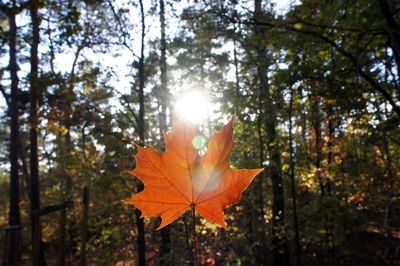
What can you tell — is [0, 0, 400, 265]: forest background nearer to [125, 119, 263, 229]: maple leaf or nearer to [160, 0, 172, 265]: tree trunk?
[160, 0, 172, 265]: tree trunk

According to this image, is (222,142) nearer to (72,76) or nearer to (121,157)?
(121,157)

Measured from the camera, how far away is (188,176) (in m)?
1.00

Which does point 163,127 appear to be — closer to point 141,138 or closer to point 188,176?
point 141,138

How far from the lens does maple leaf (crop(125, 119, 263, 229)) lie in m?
0.93

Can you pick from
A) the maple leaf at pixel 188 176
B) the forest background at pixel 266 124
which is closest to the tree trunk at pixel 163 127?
the forest background at pixel 266 124

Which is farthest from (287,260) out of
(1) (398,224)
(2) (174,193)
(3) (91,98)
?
(2) (174,193)

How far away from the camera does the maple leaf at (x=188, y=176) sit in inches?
36.6

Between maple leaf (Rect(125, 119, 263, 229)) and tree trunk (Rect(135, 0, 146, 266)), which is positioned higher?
tree trunk (Rect(135, 0, 146, 266))

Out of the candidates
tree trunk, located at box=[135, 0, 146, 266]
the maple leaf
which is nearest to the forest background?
tree trunk, located at box=[135, 0, 146, 266]

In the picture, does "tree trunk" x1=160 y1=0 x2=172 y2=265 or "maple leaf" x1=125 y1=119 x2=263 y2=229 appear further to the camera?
"tree trunk" x1=160 y1=0 x2=172 y2=265

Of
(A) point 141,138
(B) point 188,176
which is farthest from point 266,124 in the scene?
(B) point 188,176

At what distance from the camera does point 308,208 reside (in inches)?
321

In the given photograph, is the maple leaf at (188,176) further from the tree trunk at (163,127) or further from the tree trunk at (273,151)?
the tree trunk at (273,151)

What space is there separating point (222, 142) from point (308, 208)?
7.87 metres
